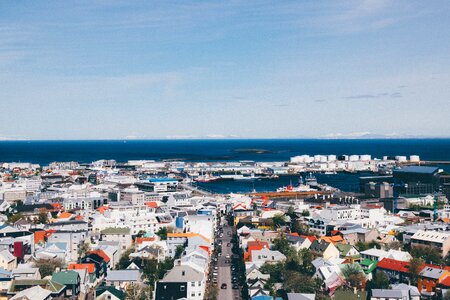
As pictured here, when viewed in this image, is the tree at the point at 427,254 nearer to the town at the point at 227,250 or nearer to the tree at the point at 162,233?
the town at the point at 227,250

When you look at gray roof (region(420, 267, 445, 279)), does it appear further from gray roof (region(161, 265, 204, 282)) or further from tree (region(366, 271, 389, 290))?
gray roof (region(161, 265, 204, 282))

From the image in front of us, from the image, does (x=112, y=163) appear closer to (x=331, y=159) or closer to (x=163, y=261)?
(x=331, y=159)

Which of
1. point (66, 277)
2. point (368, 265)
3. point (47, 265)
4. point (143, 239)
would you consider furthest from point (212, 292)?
point (143, 239)

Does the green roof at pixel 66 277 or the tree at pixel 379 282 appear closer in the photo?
the green roof at pixel 66 277

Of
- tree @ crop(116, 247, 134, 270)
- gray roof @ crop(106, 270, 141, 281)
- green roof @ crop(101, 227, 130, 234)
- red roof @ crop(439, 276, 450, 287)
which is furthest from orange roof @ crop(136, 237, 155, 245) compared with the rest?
red roof @ crop(439, 276, 450, 287)

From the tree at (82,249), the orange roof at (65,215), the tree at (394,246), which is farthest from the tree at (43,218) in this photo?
the tree at (394,246)

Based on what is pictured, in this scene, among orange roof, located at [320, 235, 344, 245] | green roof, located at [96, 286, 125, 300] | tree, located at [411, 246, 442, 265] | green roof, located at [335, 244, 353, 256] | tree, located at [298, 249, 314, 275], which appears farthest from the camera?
orange roof, located at [320, 235, 344, 245]
